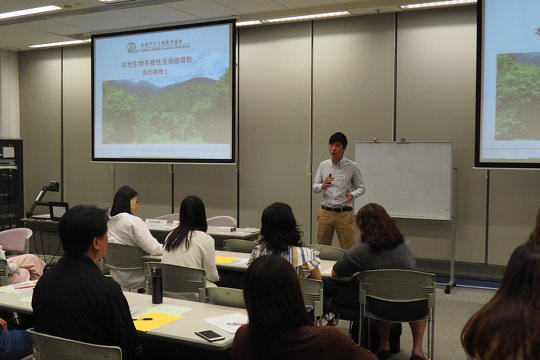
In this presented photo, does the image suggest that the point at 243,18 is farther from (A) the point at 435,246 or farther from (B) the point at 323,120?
(A) the point at 435,246

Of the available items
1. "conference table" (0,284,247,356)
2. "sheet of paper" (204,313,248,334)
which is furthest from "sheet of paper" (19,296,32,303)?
"sheet of paper" (204,313,248,334)

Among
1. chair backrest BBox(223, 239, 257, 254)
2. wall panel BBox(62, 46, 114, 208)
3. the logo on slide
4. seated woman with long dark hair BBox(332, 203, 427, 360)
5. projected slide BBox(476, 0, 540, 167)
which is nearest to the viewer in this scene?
seated woman with long dark hair BBox(332, 203, 427, 360)

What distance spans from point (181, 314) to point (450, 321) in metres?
3.16

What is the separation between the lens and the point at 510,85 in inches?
221

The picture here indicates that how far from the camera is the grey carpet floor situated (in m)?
4.28

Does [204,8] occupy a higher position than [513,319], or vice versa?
[204,8]

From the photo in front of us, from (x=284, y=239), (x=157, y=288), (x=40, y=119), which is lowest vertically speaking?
(x=157, y=288)

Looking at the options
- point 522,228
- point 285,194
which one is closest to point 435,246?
point 522,228

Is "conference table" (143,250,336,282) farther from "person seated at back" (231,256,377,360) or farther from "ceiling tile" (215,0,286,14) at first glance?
"ceiling tile" (215,0,286,14)

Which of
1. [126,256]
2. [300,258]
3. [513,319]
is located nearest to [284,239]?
[300,258]

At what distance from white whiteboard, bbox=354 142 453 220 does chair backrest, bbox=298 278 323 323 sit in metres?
3.41

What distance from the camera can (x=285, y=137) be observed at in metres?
7.39

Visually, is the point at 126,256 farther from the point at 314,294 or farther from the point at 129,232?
the point at 314,294

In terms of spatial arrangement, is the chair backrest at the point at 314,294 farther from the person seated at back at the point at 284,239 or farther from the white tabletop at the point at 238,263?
the white tabletop at the point at 238,263
